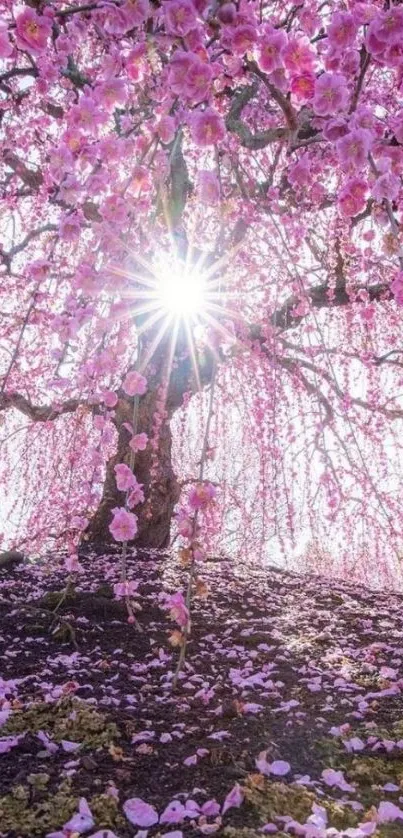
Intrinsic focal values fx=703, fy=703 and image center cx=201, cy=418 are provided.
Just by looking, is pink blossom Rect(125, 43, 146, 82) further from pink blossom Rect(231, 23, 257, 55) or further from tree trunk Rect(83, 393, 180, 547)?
tree trunk Rect(83, 393, 180, 547)

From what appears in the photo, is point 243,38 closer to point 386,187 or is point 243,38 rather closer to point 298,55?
point 298,55

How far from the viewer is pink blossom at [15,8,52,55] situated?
188 cm

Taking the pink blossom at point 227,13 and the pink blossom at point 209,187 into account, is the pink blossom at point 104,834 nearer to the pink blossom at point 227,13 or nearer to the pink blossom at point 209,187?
the pink blossom at point 209,187

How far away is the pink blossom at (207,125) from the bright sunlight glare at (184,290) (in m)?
2.66

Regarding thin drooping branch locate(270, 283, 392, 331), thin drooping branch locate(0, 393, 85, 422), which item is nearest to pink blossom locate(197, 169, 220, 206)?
thin drooping branch locate(270, 283, 392, 331)

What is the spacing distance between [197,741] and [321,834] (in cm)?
71

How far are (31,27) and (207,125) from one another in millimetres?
572

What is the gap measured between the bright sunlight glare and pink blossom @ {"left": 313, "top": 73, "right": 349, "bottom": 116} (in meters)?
2.87

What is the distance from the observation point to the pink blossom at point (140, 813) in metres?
1.98

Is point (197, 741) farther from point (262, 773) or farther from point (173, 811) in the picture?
point (173, 811)

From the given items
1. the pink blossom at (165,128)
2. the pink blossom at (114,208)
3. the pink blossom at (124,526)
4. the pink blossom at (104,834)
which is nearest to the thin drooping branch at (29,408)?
the pink blossom at (124,526)

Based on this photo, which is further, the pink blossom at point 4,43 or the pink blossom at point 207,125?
the pink blossom at point 4,43

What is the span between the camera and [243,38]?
1684 millimetres

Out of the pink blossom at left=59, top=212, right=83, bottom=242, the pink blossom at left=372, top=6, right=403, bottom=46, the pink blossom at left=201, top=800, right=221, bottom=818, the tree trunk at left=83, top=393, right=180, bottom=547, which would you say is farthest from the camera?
the tree trunk at left=83, top=393, right=180, bottom=547
